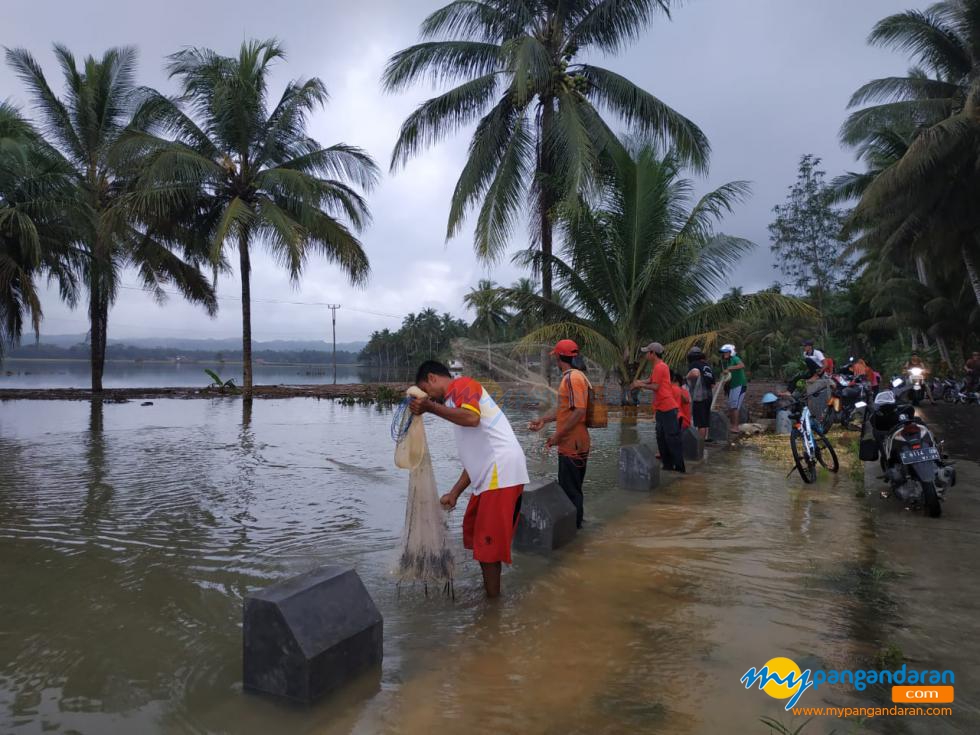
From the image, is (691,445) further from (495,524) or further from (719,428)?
(495,524)

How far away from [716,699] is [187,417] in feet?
49.9

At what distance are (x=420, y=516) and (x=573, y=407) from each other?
5.70ft

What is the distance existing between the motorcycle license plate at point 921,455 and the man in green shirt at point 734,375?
15.0 ft

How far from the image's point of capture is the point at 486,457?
3.61 metres

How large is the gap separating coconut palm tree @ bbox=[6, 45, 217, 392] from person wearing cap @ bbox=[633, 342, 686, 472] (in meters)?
17.0

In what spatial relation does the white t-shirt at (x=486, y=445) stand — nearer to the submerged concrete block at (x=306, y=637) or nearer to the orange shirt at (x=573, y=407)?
the submerged concrete block at (x=306, y=637)

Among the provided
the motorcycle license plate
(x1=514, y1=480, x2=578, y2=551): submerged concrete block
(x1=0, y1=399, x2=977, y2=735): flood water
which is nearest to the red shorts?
(x1=0, y1=399, x2=977, y2=735): flood water

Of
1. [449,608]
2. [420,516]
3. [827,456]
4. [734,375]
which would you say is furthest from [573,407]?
[734,375]

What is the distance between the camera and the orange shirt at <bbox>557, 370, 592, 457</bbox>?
4.86m

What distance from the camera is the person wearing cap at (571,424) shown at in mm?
4871

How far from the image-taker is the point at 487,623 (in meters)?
3.45

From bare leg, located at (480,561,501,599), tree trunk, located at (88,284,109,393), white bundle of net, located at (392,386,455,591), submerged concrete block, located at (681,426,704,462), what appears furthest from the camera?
tree trunk, located at (88,284,109,393)

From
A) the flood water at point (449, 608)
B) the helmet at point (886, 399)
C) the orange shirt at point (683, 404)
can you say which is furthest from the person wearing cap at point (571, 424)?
the orange shirt at point (683, 404)

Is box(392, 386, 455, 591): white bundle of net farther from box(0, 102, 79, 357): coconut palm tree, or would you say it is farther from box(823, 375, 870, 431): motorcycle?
box(0, 102, 79, 357): coconut palm tree
